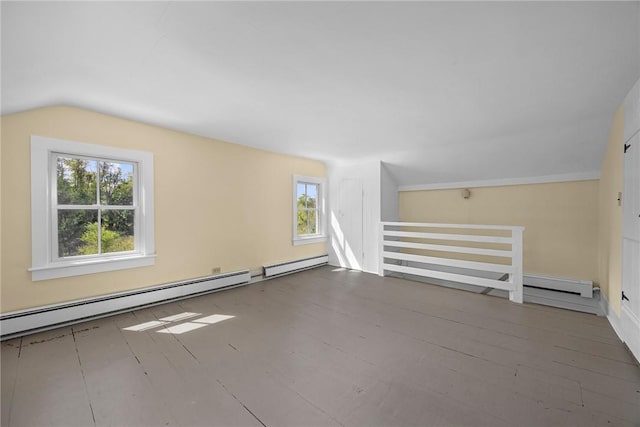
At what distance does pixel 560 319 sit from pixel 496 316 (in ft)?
1.96

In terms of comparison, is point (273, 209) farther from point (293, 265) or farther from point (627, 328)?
point (627, 328)

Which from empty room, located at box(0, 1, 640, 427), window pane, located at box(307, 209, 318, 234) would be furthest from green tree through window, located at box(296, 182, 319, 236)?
empty room, located at box(0, 1, 640, 427)

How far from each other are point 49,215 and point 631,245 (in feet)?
17.0

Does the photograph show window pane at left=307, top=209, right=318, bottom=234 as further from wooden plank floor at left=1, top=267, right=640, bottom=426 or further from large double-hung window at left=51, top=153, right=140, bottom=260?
large double-hung window at left=51, top=153, right=140, bottom=260

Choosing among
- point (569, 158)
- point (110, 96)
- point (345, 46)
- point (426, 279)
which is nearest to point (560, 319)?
point (426, 279)

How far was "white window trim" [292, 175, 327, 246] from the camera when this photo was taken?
4.75m

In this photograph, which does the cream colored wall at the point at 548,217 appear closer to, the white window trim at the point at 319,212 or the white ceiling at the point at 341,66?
the white ceiling at the point at 341,66

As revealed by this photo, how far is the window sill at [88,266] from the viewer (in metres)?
2.41

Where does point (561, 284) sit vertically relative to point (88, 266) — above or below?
below

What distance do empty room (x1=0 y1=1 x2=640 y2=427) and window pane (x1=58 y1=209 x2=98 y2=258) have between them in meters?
0.02

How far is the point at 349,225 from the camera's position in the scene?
4.95m

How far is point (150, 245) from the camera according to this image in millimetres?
3078

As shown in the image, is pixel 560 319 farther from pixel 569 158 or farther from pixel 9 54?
pixel 9 54

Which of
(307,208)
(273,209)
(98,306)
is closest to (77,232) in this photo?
(98,306)
